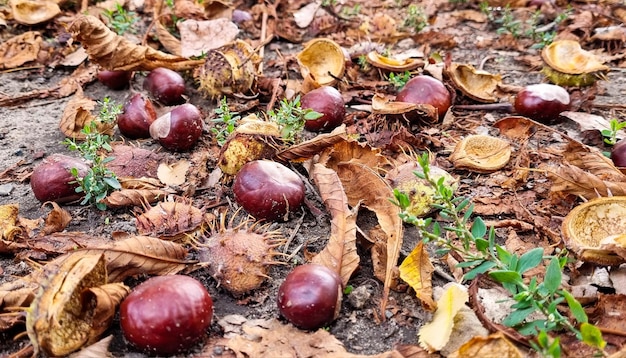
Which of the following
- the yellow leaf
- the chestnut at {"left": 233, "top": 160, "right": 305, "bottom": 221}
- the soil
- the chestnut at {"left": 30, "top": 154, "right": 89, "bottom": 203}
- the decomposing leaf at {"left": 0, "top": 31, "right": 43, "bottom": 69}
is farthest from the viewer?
the decomposing leaf at {"left": 0, "top": 31, "right": 43, "bottom": 69}

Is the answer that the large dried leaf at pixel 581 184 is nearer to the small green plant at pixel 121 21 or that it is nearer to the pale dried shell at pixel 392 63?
the pale dried shell at pixel 392 63

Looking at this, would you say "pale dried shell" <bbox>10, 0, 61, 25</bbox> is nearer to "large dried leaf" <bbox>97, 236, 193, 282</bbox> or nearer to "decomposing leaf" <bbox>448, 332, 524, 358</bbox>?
"large dried leaf" <bbox>97, 236, 193, 282</bbox>

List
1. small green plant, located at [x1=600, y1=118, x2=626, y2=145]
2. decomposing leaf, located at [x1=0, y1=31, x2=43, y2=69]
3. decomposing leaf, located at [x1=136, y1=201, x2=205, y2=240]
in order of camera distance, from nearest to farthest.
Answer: decomposing leaf, located at [x1=136, y1=201, x2=205, y2=240] → small green plant, located at [x1=600, y1=118, x2=626, y2=145] → decomposing leaf, located at [x1=0, y1=31, x2=43, y2=69]

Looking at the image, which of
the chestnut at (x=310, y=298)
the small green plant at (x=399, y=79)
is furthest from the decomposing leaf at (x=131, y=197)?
the small green plant at (x=399, y=79)

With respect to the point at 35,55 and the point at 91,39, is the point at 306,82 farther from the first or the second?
the point at 35,55

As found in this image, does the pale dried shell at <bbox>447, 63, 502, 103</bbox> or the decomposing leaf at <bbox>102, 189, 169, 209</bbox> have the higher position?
the pale dried shell at <bbox>447, 63, 502, 103</bbox>

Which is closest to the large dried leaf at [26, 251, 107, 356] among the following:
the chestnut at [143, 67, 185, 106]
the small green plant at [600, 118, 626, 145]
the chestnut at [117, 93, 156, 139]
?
the chestnut at [117, 93, 156, 139]

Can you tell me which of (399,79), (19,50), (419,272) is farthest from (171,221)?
(19,50)
